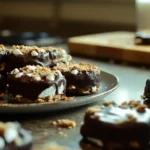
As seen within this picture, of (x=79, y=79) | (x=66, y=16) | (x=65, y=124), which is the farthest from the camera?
(x=66, y=16)

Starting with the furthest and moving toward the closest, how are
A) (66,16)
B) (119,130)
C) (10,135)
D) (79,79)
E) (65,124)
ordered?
(66,16) < (79,79) < (65,124) < (119,130) < (10,135)

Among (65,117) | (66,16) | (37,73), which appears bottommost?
(66,16)

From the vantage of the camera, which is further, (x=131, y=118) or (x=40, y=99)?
(x=40, y=99)

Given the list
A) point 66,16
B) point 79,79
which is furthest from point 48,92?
point 66,16

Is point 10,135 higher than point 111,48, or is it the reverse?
point 10,135

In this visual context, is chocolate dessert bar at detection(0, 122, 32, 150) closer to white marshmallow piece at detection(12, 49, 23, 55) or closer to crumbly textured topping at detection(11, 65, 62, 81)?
crumbly textured topping at detection(11, 65, 62, 81)

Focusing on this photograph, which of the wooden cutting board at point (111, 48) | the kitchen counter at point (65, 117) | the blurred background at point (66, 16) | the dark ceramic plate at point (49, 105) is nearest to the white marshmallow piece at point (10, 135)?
the kitchen counter at point (65, 117)

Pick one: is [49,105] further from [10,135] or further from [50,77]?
[10,135]
